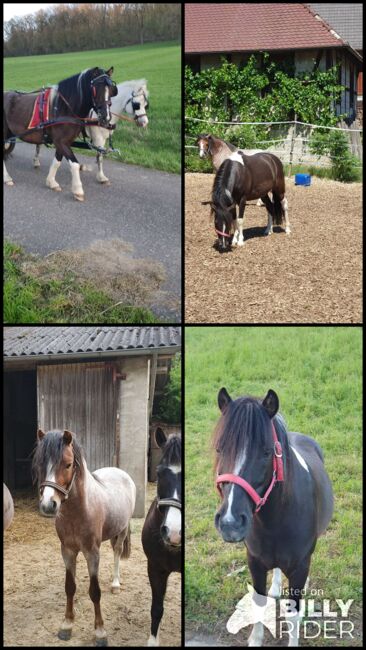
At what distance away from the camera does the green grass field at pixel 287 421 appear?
520cm

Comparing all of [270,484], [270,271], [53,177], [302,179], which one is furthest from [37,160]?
[270,484]

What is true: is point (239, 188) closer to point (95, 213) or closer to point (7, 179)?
point (95, 213)

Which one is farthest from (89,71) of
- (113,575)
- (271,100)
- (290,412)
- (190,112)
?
(113,575)

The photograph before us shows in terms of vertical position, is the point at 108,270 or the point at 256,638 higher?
the point at 108,270

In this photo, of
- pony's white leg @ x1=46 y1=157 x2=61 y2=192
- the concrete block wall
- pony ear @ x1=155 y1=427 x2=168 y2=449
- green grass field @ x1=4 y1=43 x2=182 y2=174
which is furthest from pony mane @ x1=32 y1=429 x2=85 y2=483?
green grass field @ x1=4 y1=43 x2=182 y2=174

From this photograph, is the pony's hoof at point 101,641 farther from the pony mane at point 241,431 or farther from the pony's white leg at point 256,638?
the pony mane at point 241,431

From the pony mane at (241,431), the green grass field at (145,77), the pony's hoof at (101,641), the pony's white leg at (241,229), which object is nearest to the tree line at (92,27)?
the green grass field at (145,77)

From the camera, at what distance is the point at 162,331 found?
5.64 meters

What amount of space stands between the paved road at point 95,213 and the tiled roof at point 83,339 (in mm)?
509

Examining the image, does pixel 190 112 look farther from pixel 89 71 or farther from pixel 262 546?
pixel 262 546

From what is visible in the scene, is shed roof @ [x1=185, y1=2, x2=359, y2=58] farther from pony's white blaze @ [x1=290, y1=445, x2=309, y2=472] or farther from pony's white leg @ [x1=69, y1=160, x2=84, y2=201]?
pony's white blaze @ [x1=290, y1=445, x2=309, y2=472]

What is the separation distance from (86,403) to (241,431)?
162 centimetres

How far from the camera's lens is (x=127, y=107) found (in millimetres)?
6176

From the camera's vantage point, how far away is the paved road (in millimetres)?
6219
